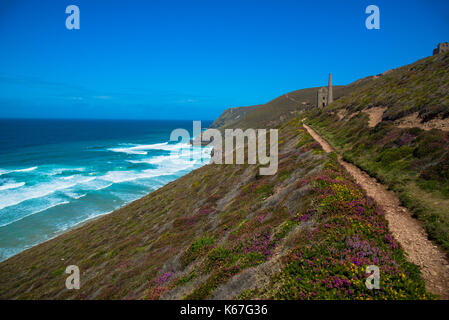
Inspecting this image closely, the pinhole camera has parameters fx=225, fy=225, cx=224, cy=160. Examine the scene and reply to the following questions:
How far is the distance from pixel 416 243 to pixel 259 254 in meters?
5.99

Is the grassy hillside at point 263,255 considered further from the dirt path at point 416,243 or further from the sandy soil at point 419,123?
the sandy soil at point 419,123

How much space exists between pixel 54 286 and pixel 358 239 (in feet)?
82.9

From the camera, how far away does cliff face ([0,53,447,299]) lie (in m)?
6.83

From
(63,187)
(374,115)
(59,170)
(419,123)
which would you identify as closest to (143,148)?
(59,170)

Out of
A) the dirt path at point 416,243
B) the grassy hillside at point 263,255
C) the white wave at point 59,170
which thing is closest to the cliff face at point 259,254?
the grassy hillside at point 263,255

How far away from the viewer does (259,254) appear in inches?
368

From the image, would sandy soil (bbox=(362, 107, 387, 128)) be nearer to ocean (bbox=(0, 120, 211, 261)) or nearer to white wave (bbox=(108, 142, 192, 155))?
ocean (bbox=(0, 120, 211, 261))

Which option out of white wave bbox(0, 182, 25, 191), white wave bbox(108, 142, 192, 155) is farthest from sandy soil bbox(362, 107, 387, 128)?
white wave bbox(108, 142, 192, 155)

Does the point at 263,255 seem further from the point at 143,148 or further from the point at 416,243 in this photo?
the point at 143,148

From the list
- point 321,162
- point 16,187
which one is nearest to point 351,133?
point 321,162

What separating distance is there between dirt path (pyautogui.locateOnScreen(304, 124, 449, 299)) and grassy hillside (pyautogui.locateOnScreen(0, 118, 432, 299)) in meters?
0.56

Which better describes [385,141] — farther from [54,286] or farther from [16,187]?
[16,187]

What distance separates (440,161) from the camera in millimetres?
12969

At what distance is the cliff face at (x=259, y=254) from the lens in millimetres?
6828
